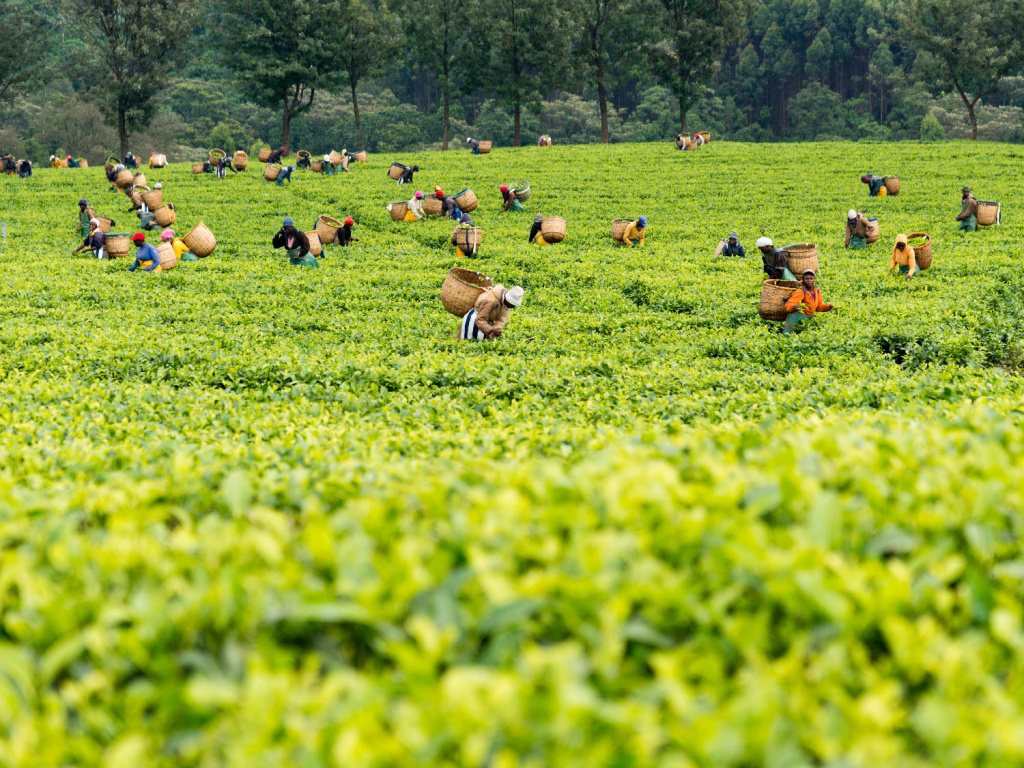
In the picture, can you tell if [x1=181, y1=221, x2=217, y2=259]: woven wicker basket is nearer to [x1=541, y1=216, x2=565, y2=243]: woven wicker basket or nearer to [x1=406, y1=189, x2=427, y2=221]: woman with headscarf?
[x1=406, y1=189, x2=427, y2=221]: woman with headscarf

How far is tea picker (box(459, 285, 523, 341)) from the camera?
13.2m

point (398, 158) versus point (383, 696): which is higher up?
point (398, 158)

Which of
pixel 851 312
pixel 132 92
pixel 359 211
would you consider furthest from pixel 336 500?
pixel 132 92

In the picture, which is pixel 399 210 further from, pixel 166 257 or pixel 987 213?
pixel 987 213

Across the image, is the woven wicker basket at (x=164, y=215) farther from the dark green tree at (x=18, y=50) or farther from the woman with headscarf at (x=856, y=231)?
the dark green tree at (x=18, y=50)

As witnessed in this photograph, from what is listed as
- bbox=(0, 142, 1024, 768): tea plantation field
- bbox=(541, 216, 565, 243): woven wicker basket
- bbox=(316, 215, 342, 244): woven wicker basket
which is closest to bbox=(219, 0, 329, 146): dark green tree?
bbox=(316, 215, 342, 244): woven wicker basket

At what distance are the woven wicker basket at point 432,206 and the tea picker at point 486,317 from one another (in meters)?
16.6

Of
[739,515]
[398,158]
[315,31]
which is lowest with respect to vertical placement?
[739,515]

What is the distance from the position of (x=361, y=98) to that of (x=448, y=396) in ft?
283

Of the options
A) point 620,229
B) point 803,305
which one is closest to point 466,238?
point 620,229

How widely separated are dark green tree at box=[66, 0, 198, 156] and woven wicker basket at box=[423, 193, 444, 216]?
30.4 metres

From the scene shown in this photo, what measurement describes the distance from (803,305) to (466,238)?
36.5 feet

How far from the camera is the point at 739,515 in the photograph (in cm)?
306

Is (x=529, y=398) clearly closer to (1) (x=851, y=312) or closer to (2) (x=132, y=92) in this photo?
(1) (x=851, y=312)
